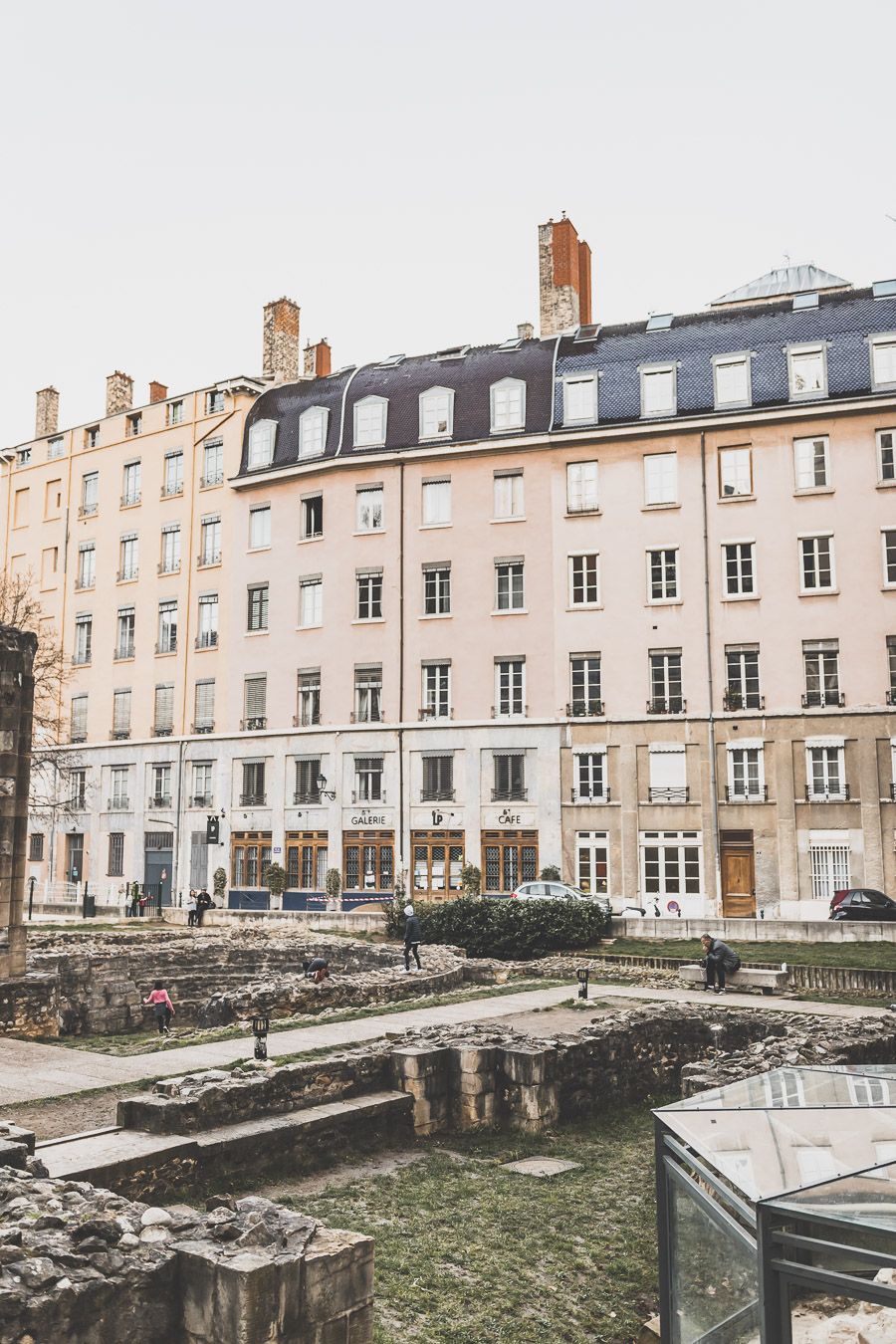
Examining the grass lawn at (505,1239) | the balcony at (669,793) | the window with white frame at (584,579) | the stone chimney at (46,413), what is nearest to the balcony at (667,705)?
the balcony at (669,793)

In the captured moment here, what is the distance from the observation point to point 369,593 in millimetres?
46156

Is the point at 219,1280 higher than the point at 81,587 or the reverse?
the reverse

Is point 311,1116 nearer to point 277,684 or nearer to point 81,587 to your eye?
point 277,684

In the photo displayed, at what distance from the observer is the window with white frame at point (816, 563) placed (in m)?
40.1

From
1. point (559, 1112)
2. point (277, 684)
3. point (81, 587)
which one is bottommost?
point (559, 1112)

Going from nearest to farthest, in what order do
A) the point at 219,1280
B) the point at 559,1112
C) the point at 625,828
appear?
Answer: the point at 219,1280 → the point at 559,1112 → the point at 625,828

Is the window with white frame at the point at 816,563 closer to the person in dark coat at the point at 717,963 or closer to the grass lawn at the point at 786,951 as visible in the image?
the grass lawn at the point at 786,951

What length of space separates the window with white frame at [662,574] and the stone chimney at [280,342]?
70.2 ft

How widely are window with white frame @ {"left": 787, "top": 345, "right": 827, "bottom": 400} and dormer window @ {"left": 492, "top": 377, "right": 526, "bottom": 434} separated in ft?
33.5

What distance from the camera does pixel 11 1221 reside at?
22.3 ft

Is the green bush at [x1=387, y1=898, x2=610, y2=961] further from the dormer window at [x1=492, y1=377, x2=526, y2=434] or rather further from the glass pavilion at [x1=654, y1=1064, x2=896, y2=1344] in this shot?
the glass pavilion at [x1=654, y1=1064, x2=896, y2=1344]

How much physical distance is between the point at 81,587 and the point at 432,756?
877 inches

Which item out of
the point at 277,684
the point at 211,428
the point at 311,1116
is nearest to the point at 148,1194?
the point at 311,1116

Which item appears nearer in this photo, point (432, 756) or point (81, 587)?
point (432, 756)
